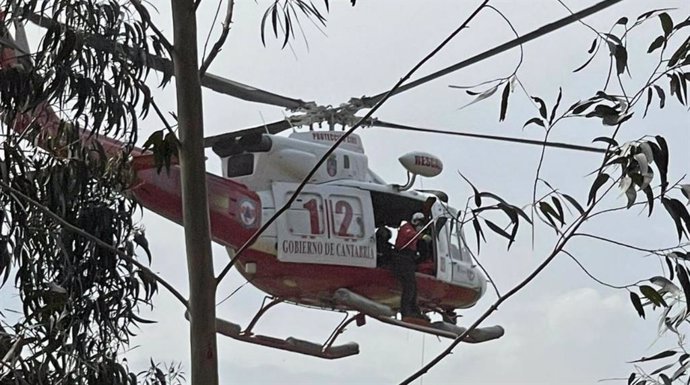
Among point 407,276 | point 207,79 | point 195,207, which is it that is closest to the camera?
point 195,207

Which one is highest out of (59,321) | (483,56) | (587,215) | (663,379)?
(483,56)

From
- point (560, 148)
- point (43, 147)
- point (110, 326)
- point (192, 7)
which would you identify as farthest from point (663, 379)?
point (560, 148)

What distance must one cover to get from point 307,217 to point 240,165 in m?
0.47

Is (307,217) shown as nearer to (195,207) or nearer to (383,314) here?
(383,314)

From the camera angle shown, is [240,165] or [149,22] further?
[240,165]

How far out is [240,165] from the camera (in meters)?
6.67

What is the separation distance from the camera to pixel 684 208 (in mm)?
2012

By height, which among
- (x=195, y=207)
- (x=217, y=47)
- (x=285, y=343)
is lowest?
(x=195, y=207)

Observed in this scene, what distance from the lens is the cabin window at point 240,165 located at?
6.60 meters

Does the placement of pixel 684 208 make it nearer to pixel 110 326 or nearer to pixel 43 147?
pixel 43 147

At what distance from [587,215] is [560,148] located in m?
2.70

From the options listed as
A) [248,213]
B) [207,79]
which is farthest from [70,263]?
[248,213]

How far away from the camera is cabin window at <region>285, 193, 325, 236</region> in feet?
21.4

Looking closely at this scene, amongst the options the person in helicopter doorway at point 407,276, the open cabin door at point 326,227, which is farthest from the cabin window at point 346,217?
the person in helicopter doorway at point 407,276
